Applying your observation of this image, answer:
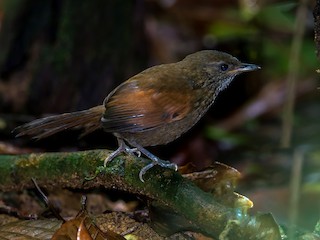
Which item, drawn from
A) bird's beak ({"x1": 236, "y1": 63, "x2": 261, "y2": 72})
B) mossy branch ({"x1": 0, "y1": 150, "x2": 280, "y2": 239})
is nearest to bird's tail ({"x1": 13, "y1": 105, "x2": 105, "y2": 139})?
mossy branch ({"x1": 0, "y1": 150, "x2": 280, "y2": 239})

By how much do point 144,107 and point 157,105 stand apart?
7cm

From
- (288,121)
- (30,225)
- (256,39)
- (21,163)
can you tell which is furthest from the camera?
(256,39)

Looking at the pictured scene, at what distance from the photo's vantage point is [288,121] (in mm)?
5609

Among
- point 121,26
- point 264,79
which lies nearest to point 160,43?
point 264,79

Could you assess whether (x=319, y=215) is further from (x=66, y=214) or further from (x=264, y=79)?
(x=264, y=79)

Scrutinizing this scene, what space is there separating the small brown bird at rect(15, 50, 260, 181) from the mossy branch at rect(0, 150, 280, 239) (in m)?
0.08

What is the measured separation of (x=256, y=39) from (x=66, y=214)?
4007mm

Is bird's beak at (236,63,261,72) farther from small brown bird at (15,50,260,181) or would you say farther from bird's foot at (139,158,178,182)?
bird's foot at (139,158,178,182)

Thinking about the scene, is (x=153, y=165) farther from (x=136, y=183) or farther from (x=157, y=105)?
(x=157, y=105)

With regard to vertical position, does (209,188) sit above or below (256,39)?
below

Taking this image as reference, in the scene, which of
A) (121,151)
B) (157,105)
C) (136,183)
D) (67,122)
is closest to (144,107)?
(157,105)

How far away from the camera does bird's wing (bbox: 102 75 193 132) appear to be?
3.67 meters

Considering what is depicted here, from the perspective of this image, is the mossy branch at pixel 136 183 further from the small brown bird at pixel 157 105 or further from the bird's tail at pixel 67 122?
the bird's tail at pixel 67 122

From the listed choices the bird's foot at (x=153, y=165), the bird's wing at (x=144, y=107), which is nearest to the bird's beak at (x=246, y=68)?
the bird's wing at (x=144, y=107)
